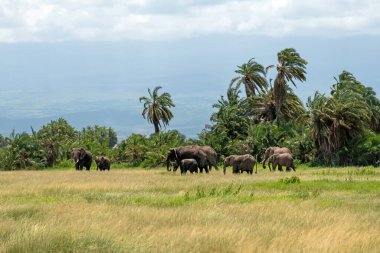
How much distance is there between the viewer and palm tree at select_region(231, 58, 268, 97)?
81.7m

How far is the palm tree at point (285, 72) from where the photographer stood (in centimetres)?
7218

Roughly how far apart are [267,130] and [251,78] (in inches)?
644

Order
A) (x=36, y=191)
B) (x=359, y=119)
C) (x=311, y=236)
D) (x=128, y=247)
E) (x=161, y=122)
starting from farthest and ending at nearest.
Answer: (x=161, y=122) < (x=359, y=119) < (x=36, y=191) < (x=311, y=236) < (x=128, y=247)

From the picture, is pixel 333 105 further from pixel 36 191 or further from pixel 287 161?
pixel 36 191

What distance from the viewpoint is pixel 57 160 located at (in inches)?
2975

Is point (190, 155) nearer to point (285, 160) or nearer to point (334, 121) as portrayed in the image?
point (285, 160)

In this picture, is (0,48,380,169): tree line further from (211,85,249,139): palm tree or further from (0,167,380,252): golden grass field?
(0,167,380,252): golden grass field

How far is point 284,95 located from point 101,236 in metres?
62.8

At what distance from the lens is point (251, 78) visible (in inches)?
3243

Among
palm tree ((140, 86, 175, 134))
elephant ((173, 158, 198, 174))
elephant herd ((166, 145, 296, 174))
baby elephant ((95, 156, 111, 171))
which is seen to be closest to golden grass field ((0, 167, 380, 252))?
elephant ((173, 158, 198, 174))

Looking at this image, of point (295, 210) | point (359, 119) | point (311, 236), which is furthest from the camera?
point (359, 119)

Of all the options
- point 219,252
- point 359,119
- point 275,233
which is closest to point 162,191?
point 275,233

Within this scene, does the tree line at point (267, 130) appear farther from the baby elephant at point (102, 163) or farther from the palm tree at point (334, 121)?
the baby elephant at point (102, 163)

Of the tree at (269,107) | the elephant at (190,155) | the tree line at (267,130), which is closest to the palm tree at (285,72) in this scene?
the tree line at (267,130)
